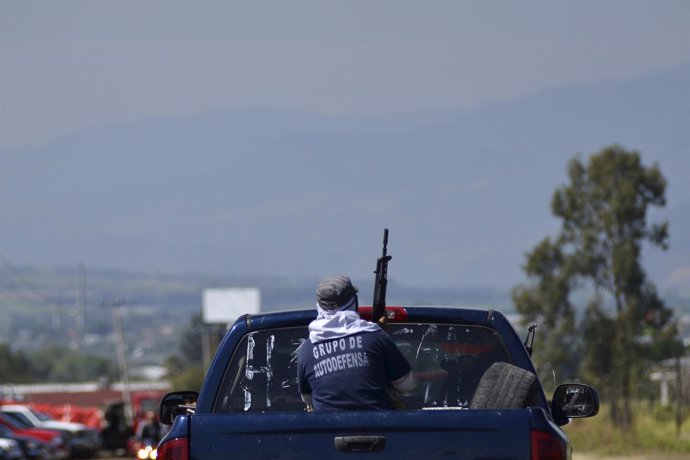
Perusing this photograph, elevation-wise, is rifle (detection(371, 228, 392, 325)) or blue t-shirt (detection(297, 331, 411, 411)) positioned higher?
rifle (detection(371, 228, 392, 325))

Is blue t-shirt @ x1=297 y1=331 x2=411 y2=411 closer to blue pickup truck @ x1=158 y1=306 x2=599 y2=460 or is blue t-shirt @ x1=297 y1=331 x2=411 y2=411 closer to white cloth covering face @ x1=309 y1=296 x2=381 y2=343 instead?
white cloth covering face @ x1=309 y1=296 x2=381 y2=343

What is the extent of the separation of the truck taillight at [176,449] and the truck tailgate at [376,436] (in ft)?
0.11

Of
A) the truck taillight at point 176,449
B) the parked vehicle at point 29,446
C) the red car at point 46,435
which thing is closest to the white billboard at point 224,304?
the red car at point 46,435

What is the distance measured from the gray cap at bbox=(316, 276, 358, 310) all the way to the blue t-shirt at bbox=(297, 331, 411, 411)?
0.64 ft

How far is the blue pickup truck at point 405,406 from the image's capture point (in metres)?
7.62

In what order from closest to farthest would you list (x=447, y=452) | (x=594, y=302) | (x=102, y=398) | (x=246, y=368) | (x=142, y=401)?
1. (x=447, y=452)
2. (x=246, y=368)
3. (x=594, y=302)
4. (x=142, y=401)
5. (x=102, y=398)

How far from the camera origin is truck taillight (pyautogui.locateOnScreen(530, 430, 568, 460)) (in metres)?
7.61

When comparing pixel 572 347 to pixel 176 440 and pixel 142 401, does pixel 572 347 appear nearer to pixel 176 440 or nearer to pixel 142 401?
pixel 142 401

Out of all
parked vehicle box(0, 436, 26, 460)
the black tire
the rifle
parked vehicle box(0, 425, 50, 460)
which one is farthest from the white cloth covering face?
parked vehicle box(0, 425, 50, 460)

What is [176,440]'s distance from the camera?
7770mm

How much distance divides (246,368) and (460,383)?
1.23 m

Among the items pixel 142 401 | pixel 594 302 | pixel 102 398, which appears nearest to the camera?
pixel 594 302

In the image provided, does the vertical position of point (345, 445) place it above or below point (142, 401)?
above

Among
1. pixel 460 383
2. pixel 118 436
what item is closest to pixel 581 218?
pixel 118 436
